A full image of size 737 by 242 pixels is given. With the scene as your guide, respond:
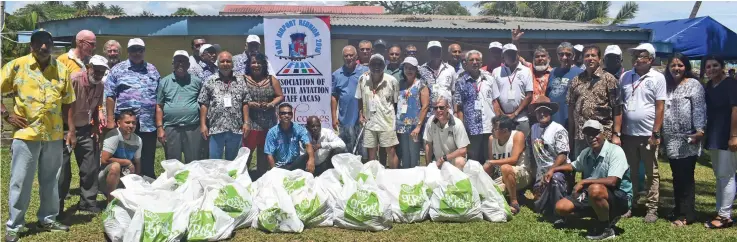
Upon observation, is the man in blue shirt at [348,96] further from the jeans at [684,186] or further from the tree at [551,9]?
the tree at [551,9]

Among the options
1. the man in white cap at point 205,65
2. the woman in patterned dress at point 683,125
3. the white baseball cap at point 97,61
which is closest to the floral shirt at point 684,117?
the woman in patterned dress at point 683,125

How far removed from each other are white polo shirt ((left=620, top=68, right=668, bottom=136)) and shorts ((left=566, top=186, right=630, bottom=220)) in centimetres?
86

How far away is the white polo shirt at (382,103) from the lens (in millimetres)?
6770

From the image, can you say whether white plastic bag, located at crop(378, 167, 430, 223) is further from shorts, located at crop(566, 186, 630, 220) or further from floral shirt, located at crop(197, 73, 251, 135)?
floral shirt, located at crop(197, 73, 251, 135)

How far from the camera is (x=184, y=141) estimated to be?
6.63m

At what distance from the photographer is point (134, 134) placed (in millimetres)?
6160

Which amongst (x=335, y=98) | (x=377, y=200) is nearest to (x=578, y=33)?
(x=335, y=98)

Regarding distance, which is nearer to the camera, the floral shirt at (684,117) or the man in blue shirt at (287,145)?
the floral shirt at (684,117)

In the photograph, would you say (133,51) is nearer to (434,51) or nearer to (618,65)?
(434,51)

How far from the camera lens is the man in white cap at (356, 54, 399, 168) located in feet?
22.2

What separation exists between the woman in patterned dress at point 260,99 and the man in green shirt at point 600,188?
306 centimetres

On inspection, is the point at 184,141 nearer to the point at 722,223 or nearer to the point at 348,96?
the point at 348,96

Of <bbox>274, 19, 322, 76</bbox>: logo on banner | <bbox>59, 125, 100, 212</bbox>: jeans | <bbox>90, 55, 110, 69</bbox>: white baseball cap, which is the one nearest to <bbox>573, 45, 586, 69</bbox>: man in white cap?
<bbox>274, 19, 322, 76</bbox>: logo on banner

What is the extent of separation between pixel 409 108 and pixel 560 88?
5.26ft
